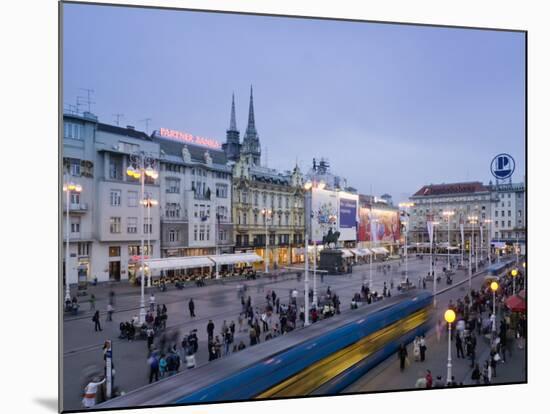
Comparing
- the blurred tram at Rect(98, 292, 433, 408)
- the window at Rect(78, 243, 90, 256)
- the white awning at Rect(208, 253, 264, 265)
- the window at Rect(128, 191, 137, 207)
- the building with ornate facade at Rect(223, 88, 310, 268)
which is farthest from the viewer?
the building with ornate facade at Rect(223, 88, 310, 268)

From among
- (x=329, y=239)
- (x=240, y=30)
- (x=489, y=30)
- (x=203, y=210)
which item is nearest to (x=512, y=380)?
(x=329, y=239)

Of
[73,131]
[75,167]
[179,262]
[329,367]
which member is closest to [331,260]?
[179,262]

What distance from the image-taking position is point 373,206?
19938 mm

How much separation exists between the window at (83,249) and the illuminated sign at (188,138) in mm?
3932

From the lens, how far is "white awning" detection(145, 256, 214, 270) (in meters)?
15.1

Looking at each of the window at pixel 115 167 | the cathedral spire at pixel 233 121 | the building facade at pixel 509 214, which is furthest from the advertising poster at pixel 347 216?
the window at pixel 115 167

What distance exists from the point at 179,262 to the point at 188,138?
4.18 m

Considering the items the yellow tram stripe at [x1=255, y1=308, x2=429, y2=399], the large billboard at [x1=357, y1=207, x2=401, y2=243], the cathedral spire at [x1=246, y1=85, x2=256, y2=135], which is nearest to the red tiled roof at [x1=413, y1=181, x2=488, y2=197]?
the large billboard at [x1=357, y1=207, x2=401, y2=243]

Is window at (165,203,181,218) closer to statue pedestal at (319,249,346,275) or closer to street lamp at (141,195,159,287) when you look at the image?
street lamp at (141,195,159,287)

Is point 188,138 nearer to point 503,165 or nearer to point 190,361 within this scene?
point 190,361

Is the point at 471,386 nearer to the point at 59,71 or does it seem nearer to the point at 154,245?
the point at 154,245

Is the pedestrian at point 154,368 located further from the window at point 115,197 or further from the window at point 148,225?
the window at point 115,197

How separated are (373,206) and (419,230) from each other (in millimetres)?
3177

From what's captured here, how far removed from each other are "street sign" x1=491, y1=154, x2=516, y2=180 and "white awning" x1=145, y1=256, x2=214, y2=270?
32.1 feet
